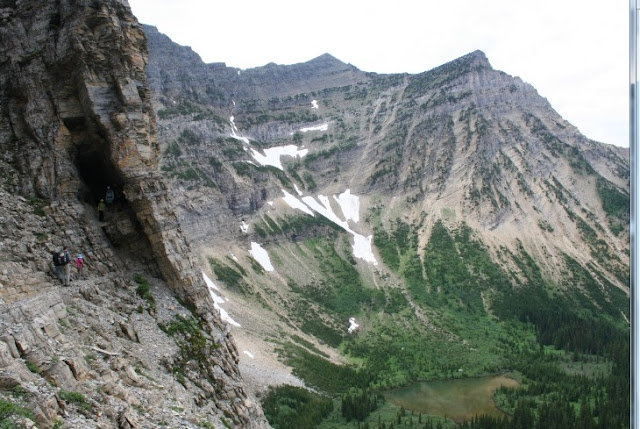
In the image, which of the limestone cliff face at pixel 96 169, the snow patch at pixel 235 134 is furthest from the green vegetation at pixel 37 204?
the snow patch at pixel 235 134

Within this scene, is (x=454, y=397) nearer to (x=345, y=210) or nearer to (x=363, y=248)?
(x=363, y=248)

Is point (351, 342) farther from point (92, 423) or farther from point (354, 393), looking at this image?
point (92, 423)

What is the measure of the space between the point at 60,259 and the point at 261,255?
108399 millimetres

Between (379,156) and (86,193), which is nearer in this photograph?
(86,193)

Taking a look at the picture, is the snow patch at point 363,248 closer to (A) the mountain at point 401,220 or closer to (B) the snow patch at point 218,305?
(A) the mountain at point 401,220

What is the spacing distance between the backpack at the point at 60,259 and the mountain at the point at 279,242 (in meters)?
0.61

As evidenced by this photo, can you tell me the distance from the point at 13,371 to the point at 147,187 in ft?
48.1

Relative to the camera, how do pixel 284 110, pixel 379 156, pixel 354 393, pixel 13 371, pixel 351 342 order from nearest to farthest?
pixel 13 371
pixel 354 393
pixel 351 342
pixel 379 156
pixel 284 110

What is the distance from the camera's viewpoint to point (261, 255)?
5049 inches

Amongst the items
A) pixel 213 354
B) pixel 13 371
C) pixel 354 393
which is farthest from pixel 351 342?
pixel 13 371

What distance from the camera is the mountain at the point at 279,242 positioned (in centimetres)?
2030

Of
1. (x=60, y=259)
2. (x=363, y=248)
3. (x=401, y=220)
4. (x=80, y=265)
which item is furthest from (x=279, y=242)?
(x=60, y=259)

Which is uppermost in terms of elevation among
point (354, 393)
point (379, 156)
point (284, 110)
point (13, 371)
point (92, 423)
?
point (284, 110)

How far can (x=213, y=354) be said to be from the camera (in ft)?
82.1
